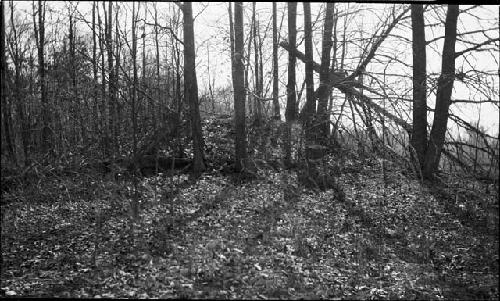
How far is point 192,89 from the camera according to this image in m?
5.62

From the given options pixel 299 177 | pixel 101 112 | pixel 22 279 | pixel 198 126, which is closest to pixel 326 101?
pixel 299 177

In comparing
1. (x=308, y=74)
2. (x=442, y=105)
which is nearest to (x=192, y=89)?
(x=308, y=74)

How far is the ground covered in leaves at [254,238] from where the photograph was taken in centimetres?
415

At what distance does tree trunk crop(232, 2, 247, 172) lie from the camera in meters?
5.81

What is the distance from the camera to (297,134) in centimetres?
532

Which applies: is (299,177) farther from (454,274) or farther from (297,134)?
(454,274)

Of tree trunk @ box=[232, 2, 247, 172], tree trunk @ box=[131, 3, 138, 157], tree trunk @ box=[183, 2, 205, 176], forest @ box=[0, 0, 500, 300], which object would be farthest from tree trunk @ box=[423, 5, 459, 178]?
tree trunk @ box=[131, 3, 138, 157]

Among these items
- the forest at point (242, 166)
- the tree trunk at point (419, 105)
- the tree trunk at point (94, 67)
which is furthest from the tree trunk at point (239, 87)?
the tree trunk at point (419, 105)

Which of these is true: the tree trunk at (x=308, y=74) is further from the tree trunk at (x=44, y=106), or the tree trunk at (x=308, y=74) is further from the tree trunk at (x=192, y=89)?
the tree trunk at (x=44, y=106)

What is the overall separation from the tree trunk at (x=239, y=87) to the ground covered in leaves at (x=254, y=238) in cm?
53

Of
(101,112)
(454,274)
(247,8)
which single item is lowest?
(454,274)

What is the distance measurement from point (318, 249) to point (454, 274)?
4.91 ft

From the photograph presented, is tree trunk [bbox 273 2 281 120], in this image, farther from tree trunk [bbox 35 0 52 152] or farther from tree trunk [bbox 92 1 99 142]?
tree trunk [bbox 35 0 52 152]

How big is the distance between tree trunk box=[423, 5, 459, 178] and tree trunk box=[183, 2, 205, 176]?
10.2 ft
